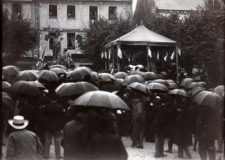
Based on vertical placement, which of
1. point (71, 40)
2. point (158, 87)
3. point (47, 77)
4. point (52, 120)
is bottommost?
point (71, 40)

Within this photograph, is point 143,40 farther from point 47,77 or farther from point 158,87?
point 47,77

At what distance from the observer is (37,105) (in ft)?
33.5

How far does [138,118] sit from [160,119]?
1381mm

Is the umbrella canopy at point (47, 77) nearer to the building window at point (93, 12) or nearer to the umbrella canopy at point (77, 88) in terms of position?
the umbrella canopy at point (77, 88)

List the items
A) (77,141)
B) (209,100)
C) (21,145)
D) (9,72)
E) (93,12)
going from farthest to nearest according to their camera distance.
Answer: (93,12) → (9,72) → (209,100) → (21,145) → (77,141)

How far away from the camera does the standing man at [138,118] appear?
42.4 ft

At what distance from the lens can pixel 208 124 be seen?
33.0 feet

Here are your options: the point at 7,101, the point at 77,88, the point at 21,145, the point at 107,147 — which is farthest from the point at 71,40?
the point at 107,147

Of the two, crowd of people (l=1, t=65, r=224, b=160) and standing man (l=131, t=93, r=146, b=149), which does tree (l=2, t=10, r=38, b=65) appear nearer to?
crowd of people (l=1, t=65, r=224, b=160)

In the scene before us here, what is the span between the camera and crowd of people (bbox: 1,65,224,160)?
264 inches

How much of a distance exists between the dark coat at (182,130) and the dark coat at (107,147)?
5.51 m

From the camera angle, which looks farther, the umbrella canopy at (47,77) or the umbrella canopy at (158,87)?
the umbrella canopy at (158,87)

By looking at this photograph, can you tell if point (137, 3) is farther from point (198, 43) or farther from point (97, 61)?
point (198, 43)

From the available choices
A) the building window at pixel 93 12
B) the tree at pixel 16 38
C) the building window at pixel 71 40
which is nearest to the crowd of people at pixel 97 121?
the tree at pixel 16 38
